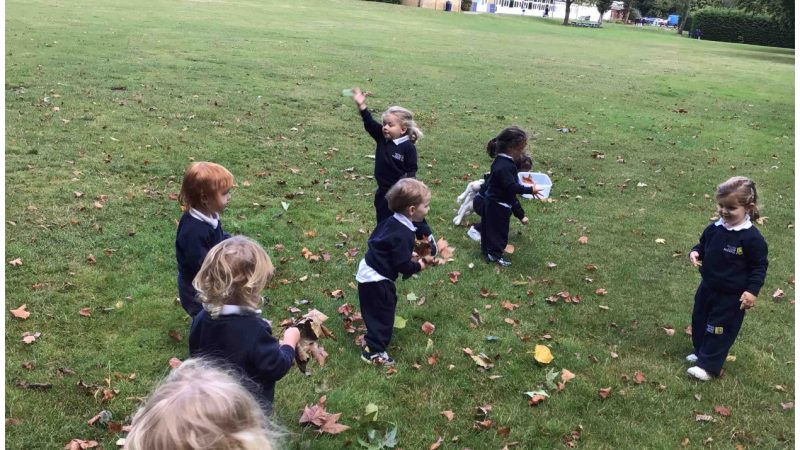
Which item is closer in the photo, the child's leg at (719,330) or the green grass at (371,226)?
the green grass at (371,226)

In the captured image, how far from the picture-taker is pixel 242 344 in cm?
323

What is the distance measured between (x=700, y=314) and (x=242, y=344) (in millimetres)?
4004

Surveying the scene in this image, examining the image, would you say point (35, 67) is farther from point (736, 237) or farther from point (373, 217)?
point (736, 237)

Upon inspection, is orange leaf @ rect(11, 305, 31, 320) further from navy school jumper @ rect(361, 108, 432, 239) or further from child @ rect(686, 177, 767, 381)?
child @ rect(686, 177, 767, 381)

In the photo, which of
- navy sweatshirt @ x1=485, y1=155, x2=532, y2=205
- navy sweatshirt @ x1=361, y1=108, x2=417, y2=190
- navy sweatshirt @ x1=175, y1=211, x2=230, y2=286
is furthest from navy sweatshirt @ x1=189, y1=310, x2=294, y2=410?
navy sweatshirt @ x1=485, y1=155, x2=532, y2=205

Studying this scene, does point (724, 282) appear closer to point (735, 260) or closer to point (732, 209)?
point (735, 260)

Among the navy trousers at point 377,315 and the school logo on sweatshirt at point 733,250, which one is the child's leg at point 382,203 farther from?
the school logo on sweatshirt at point 733,250

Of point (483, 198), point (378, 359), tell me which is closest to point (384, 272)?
point (378, 359)

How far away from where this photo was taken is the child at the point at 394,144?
6.61 meters

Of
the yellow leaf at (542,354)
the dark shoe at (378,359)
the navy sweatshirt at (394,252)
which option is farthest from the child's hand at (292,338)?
the yellow leaf at (542,354)

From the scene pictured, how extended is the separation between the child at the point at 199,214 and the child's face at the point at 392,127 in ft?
8.33

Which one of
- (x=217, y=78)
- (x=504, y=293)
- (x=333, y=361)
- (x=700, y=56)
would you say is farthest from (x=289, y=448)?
(x=700, y=56)

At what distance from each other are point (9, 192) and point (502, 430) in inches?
264

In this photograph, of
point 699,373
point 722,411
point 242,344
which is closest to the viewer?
point 242,344
